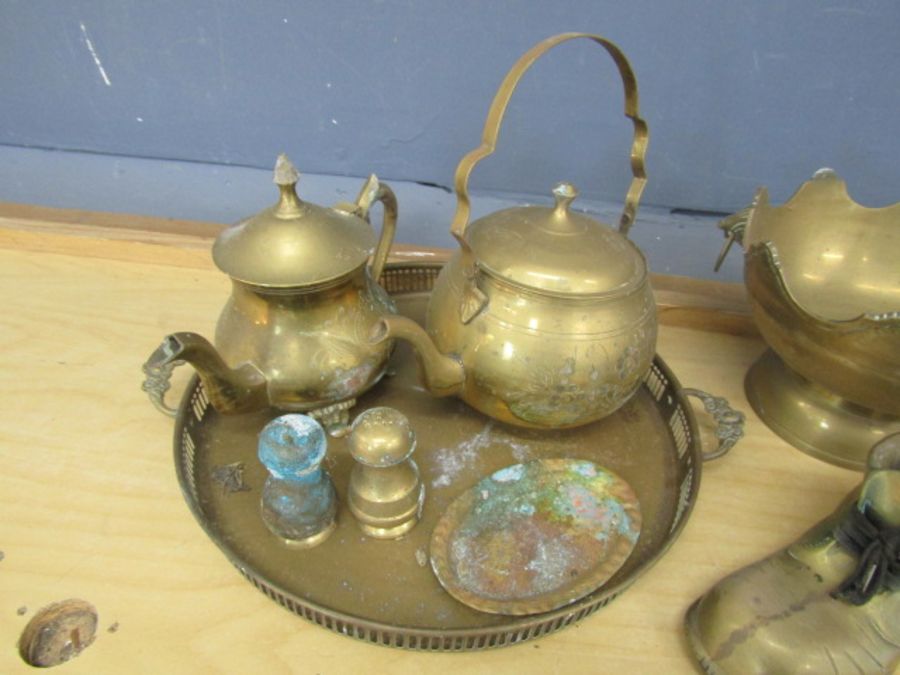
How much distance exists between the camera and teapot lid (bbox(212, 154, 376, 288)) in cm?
60

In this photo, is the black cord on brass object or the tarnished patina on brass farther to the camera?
the tarnished patina on brass

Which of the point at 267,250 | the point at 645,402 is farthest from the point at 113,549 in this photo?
the point at 645,402

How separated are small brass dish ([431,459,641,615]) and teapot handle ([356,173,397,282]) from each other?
31 centimetres

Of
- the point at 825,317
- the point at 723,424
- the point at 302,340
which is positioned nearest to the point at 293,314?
the point at 302,340

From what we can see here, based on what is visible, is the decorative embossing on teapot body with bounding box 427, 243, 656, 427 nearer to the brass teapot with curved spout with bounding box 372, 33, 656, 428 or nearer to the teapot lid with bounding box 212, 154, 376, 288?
the brass teapot with curved spout with bounding box 372, 33, 656, 428

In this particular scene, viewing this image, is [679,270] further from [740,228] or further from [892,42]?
[892,42]

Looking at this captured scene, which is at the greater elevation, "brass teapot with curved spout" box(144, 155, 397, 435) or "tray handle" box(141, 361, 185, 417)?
"brass teapot with curved spout" box(144, 155, 397, 435)

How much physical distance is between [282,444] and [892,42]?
3.07ft

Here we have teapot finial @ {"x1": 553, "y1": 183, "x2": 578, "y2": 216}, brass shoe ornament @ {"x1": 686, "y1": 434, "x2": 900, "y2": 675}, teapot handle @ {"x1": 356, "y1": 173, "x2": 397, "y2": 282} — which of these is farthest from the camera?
teapot handle @ {"x1": 356, "y1": 173, "x2": 397, "y2": 282}

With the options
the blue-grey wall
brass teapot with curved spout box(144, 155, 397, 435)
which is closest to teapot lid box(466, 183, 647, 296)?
brass teapot with curved spout box(144, 155, 397, 435)

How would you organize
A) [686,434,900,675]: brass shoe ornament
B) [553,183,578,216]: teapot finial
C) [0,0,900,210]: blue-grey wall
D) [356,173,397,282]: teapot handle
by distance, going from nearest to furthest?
[686,434,900,675]: brass shoe ornament < [553,183,578,216]: teapot finial < [356,173,397,282]: teapot handle < [0,0,900,210]: blue-grey wall

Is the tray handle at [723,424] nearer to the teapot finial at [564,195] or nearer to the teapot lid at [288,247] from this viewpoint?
the teapot finial at [564,195]

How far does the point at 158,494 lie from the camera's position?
676mm

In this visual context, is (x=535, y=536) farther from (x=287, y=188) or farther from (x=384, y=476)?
(x=287, y=188)
